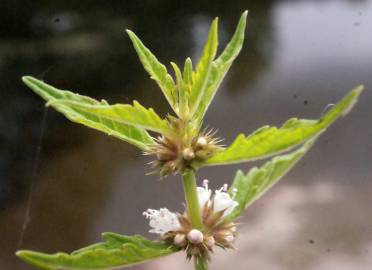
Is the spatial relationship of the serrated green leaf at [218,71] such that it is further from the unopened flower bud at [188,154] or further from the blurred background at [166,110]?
the blurred background at [166,110]

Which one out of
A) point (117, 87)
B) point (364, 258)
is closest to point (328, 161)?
point (364, 258)

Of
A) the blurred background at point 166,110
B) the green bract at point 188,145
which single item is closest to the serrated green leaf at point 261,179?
the green bract at point 188,145

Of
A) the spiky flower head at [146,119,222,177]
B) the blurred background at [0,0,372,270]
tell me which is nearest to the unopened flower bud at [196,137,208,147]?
the spiky flower head at [146,119,222,177]

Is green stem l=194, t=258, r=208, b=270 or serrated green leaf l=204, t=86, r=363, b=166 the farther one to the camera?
green stem l=194, t=258, r=208, b=270

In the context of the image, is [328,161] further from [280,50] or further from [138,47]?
[138,47]

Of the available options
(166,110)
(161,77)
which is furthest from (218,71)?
(166,110)

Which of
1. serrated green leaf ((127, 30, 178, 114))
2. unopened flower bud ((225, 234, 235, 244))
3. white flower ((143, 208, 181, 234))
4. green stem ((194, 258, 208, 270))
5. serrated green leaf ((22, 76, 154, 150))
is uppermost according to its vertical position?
serrated green leaf ((127, 30, 178, 114))

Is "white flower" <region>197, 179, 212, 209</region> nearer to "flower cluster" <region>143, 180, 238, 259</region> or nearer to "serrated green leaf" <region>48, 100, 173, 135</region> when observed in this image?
"flower cluster" <region>143, 180, 238, 259</region>

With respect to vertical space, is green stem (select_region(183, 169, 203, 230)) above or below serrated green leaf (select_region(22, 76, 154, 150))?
below
